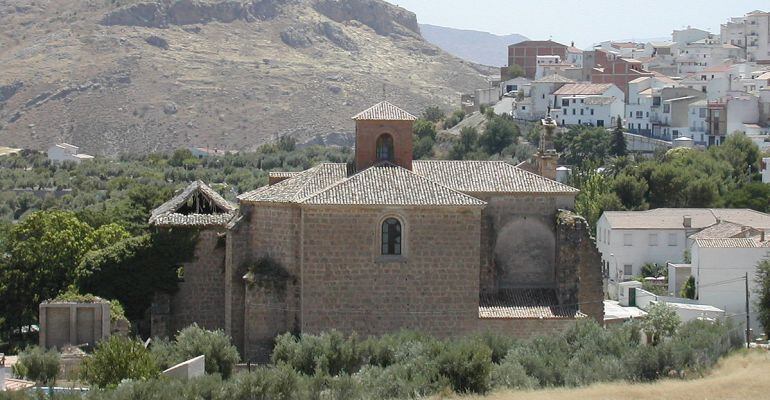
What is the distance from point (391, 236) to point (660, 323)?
276 inches

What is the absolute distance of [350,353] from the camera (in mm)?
32594

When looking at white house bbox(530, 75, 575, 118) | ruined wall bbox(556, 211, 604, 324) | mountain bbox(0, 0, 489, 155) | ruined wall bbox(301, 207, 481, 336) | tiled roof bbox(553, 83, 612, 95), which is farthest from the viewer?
mountain bbox(0, 0, 489, 155)

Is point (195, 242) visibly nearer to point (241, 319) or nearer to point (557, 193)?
point (241, 319)

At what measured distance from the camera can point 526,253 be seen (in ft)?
121

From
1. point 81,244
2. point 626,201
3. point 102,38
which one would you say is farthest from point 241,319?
point 102,38

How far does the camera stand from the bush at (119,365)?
29.7 m

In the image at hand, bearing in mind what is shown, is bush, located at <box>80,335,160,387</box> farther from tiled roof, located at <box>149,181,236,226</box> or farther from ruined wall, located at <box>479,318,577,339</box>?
ruined wall, located at <box>479,318,577,339</box>

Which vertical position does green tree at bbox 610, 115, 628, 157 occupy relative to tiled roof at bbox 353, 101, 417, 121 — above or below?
below

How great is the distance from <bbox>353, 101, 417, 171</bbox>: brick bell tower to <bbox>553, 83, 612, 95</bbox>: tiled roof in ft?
234

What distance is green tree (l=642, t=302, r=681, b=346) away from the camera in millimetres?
36250

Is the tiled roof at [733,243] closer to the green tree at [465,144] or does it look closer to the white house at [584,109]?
the green tree at [465,144]

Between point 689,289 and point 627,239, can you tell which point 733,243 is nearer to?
point 689,289

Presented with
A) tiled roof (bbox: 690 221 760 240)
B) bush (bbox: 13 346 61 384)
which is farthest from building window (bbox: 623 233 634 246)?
bush (bbox: 13 346 61 384)

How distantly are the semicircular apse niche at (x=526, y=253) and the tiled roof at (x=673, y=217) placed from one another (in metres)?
26.8
